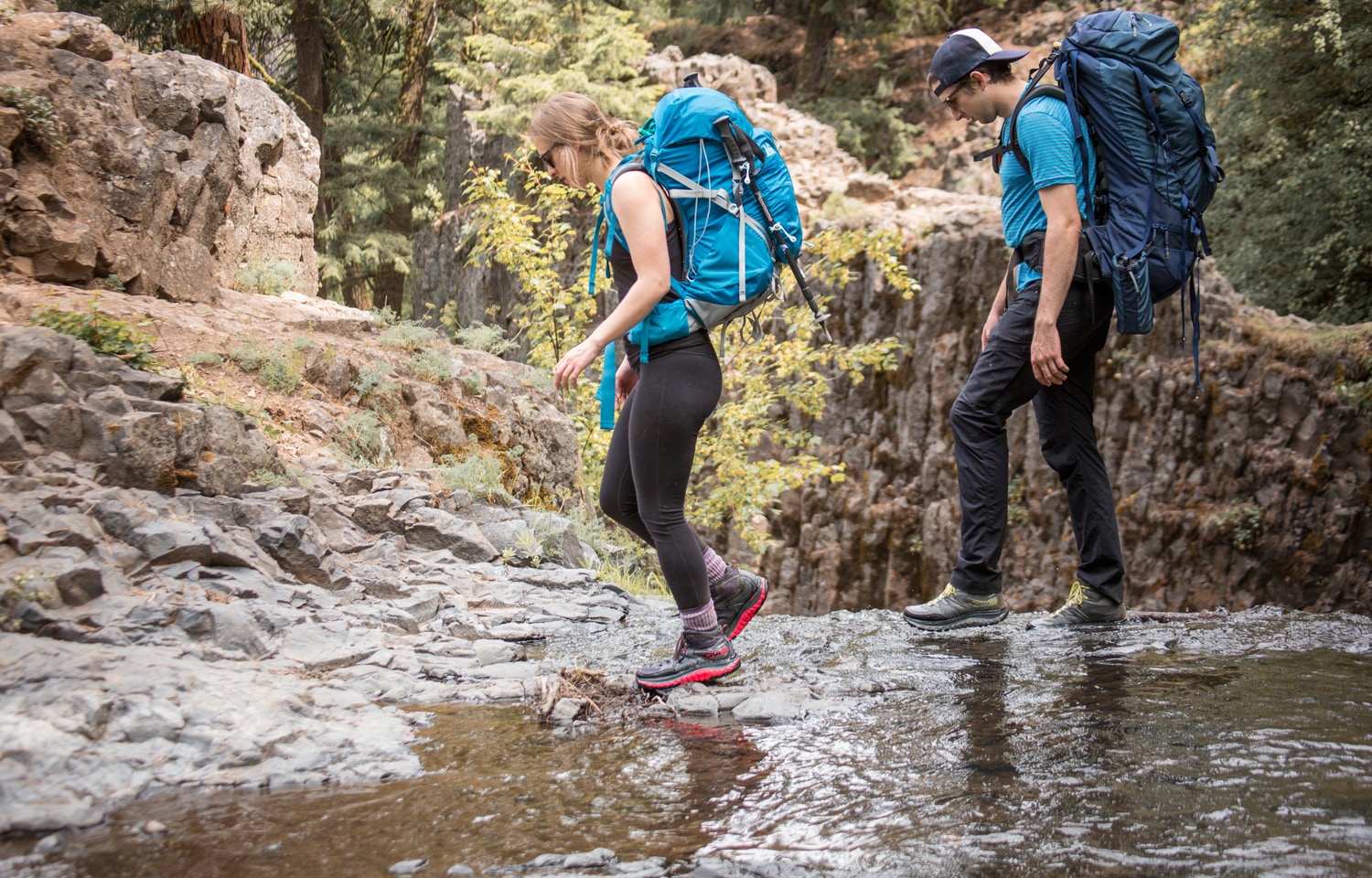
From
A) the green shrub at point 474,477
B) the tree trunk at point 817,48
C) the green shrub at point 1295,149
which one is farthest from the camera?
the tree trunk at point 817,48

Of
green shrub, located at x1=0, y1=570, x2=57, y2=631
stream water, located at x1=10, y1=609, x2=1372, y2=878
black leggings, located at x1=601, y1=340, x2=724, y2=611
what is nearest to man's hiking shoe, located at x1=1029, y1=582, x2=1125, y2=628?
stream water, located at x1=10, y1=609, x2=1372, y2=878

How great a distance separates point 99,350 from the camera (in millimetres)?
5000

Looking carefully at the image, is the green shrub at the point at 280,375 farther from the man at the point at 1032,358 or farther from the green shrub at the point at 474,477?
the man at the point at 1032,358

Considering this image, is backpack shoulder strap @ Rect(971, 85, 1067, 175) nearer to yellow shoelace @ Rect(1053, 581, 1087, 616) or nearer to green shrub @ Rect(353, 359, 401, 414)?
yellow shoelace @ Rect(1053, 581, 1087, 616)

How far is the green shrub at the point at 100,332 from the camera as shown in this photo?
5.00m

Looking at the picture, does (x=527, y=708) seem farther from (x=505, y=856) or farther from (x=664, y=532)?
(x=505, y=856)

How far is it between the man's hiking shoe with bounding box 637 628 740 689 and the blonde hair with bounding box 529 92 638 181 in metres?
1.70

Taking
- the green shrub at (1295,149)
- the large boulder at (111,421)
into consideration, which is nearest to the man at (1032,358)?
the large boulder at (111,421)

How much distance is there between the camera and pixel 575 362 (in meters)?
3.04

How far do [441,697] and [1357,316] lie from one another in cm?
1477

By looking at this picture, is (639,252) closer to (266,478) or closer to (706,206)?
(706,206)

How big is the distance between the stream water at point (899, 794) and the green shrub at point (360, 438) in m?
3.81

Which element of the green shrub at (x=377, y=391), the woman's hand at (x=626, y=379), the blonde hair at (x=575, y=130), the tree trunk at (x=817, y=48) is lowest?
the green shrub at (x=377, y=391)

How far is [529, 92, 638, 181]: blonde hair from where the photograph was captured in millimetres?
3158
